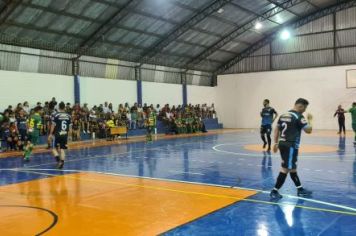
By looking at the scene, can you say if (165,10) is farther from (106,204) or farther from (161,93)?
(106,204)

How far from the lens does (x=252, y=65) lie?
40.1m

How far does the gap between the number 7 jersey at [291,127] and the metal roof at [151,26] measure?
17.8 m

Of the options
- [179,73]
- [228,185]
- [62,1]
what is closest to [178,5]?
[62,1]

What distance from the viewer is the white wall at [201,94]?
3949 centimetres

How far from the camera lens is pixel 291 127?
7895mm

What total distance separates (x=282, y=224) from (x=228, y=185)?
11.0 ft

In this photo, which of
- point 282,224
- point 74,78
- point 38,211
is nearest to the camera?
point 282,224

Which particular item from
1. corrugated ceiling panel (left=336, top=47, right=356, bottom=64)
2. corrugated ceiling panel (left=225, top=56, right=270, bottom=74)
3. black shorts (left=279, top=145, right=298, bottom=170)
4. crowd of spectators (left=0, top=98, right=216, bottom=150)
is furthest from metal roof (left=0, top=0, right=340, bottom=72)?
black shorts (left=279, top=145, right=298, bottom=170)

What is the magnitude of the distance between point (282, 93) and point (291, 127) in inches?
1235

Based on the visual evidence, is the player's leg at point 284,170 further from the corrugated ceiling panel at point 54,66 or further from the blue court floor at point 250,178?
the corrugated ceiling panel at point 54,66

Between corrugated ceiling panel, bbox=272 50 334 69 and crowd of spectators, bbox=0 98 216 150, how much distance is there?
29.2 ft

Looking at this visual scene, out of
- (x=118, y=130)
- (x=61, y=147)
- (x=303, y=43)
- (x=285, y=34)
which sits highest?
(x=285, y=34)

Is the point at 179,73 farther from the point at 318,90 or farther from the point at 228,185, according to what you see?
the point at 228,185

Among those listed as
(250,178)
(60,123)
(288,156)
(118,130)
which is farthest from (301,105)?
(118,130)
